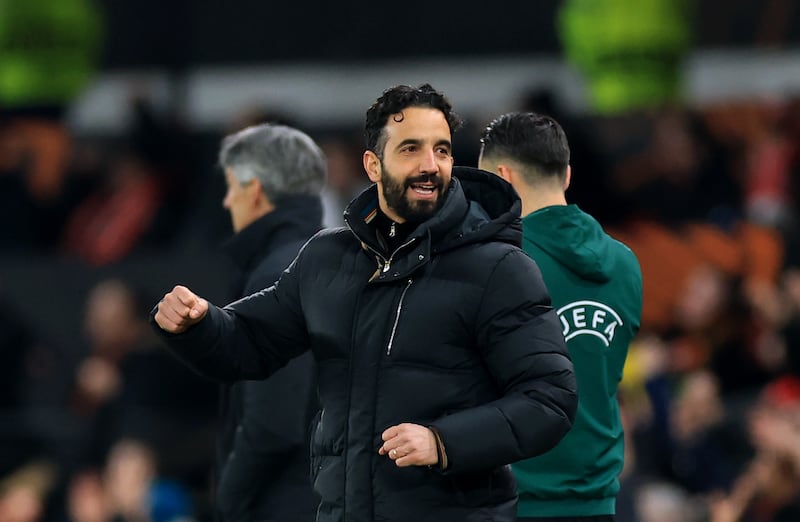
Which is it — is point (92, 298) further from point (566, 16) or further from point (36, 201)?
point (566, 16)

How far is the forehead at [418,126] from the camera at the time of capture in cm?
367

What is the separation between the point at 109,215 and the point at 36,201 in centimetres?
66

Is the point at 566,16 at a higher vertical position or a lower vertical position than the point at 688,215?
higher

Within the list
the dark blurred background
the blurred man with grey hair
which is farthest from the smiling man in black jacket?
the dark blurred background

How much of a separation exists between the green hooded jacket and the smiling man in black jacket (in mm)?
638

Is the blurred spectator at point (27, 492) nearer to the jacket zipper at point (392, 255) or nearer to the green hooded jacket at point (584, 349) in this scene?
the green hooded jacket at point (584, 349)

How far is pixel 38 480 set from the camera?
30.9 feet

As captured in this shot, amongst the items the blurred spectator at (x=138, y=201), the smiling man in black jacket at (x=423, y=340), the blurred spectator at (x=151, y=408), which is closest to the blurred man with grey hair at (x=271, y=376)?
the smiling man in black jacket at (x=423, y=340)

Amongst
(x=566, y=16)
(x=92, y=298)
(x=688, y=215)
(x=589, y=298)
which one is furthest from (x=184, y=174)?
(x=589, y=298)

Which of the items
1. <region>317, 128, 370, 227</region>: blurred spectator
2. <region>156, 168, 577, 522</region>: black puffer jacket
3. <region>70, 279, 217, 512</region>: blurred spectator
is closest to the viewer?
<region>156, 168, 577, 522</region>: black puffer jacket

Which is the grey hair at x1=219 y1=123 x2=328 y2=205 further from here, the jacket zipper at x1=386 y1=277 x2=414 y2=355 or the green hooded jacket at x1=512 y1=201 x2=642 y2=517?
the jacket zipper at x1=386 y1=277 x2=414 y2=355

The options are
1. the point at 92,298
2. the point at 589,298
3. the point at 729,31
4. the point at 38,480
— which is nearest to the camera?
the point at 589,298

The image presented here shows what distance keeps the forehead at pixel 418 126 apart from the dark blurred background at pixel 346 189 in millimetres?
2155

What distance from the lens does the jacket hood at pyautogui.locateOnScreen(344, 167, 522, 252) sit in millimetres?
3658
